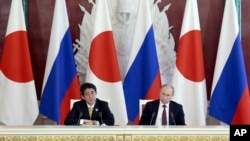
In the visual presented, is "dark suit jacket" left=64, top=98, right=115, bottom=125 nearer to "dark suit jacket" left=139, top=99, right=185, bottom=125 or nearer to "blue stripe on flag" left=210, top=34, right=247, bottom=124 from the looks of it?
"dark suit jacket" left=139, top=99, right=185, bottom=125

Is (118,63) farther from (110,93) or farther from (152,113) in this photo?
(152,113)

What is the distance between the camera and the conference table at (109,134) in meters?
3.36

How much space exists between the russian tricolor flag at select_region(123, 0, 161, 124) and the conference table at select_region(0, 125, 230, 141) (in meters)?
1.92

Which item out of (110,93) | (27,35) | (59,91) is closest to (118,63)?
(110,93)

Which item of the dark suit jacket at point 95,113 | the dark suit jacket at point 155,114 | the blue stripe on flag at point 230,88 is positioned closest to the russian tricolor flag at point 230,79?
the blue stripe on flag at point 230,88

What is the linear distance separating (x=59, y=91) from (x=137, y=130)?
209 cm

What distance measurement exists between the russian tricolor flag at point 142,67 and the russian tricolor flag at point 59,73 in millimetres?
588

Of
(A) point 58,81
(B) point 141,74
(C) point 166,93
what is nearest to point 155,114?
(C) point 166,93

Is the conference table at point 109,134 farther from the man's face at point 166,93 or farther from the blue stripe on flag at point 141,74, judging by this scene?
the blue stripe on flag at point 141,74

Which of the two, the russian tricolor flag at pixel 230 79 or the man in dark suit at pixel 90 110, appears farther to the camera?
the russian tricolor flag at pixel 230 79

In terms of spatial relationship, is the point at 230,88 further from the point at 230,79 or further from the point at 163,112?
the point at 163,112

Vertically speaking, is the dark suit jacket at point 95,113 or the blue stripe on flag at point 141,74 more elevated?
the blue stripe on flag at point 141,74

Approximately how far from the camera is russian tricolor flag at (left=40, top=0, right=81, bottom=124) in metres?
5.27

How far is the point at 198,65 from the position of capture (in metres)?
5.29
